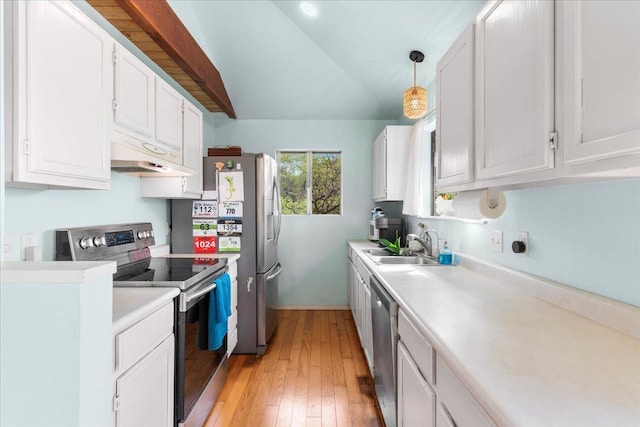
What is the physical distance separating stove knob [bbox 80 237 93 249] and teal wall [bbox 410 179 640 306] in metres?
2.32

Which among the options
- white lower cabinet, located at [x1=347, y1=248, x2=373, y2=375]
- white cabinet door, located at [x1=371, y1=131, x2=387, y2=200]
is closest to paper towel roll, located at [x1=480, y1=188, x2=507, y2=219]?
white lower cabinet, located at [x1=347, y1=248, x2=373, y2=375]

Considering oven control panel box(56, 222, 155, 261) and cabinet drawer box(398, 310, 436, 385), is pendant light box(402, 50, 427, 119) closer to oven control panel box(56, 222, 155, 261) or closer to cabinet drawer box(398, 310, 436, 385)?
cabinet drawer box(398, 310, 436, 385)

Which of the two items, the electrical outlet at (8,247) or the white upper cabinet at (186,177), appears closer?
the electrical outlet at (8,247)

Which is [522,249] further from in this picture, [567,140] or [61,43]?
[61,43]

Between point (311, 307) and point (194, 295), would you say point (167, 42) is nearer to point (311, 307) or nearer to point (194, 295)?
point (194, 295)

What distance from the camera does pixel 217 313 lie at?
7.14ft

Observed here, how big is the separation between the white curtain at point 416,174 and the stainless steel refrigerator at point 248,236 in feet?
4.57

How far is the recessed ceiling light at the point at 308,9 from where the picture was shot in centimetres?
278

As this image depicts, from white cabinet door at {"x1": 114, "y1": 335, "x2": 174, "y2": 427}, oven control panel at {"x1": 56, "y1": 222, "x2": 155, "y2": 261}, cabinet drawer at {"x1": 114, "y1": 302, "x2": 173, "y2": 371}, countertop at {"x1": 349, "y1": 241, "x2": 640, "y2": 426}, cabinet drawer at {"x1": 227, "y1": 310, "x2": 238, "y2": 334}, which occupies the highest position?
oven control panel at {"x1": 56, "y1": 222, "x2": 155, "y2": 261}

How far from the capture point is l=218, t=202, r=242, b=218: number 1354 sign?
117 inches

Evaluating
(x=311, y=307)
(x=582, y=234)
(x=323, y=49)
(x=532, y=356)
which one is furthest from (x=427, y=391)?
(x=323, y=49)

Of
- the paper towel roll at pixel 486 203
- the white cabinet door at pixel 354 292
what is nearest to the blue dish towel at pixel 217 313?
the white cabinet door at pixel 354 292

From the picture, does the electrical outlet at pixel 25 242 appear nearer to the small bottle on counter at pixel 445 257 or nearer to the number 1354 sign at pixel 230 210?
the number 1354 sign at pixel 230 210

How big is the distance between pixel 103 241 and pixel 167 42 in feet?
4.74
